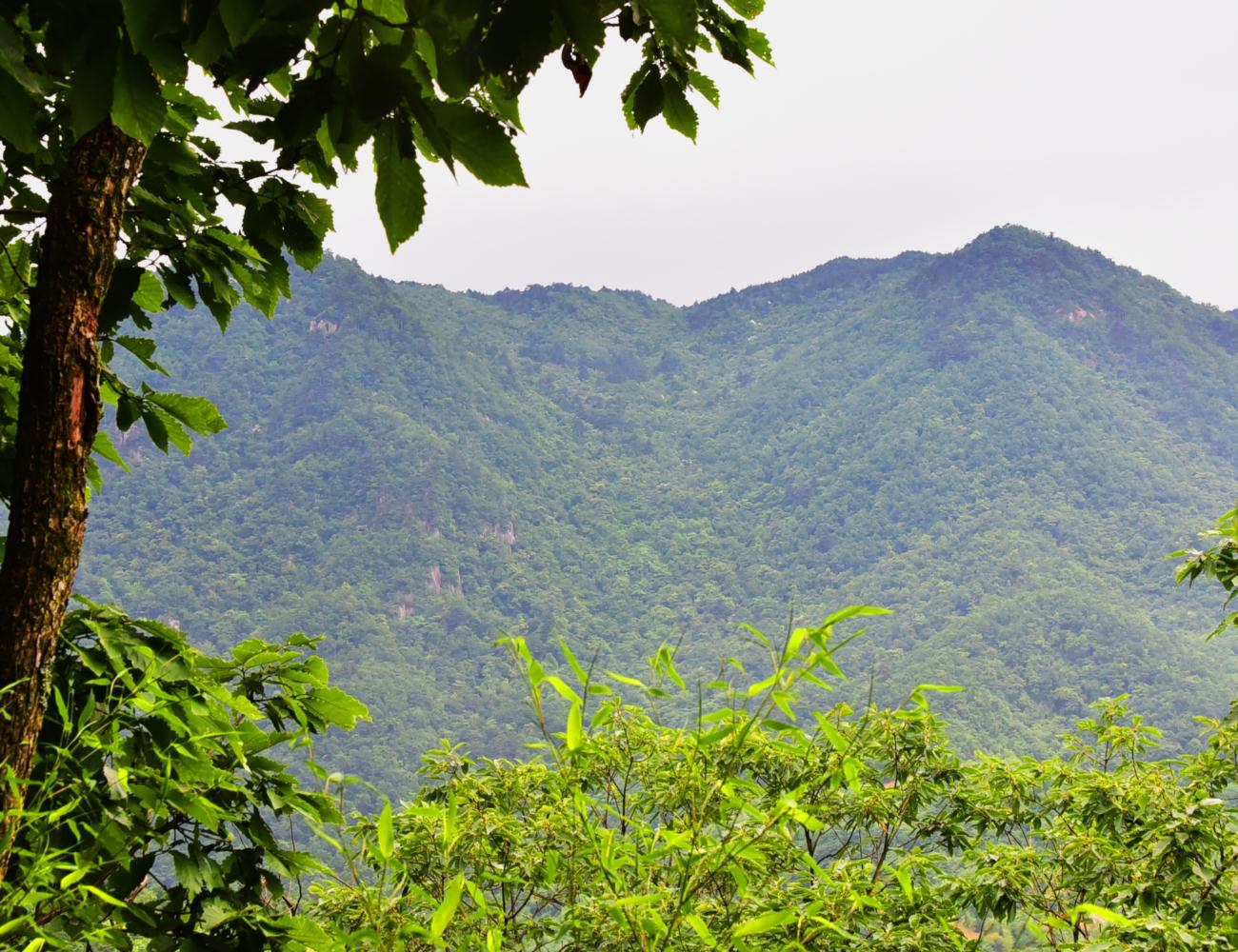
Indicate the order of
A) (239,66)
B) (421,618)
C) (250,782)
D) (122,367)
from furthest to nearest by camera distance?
(421,618) < (122,367) < (250,782) < (239,66)

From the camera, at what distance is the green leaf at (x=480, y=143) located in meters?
0.64

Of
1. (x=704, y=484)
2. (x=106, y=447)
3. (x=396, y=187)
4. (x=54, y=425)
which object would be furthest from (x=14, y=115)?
(x=704, y=484)

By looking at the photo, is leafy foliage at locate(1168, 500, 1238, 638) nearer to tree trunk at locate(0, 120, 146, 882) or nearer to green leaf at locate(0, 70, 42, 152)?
tree trunk at locate(0, 120, 146, 882)

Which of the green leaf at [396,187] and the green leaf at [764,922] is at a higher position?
the green leaf at [396,187]

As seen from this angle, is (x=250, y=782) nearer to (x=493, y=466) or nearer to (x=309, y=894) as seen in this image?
(x=309, y=894)

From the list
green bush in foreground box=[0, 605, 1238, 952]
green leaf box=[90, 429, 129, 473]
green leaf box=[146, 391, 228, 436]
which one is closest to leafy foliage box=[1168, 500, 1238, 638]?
green bush in foreground box=[0, 605, 1238, 952]

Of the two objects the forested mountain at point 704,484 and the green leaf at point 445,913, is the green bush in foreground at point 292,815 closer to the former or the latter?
the green leaf at point 445,913

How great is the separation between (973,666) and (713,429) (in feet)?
123

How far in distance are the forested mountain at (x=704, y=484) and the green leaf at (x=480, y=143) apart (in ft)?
126

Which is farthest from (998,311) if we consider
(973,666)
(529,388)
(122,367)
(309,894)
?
(309,894)

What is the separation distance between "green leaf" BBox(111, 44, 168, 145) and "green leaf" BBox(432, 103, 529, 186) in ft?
0.69

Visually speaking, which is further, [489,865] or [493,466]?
[493,466]

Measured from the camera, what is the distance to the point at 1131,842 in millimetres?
3061

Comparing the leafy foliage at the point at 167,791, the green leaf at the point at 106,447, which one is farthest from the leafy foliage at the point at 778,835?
the green leaf at the point at 106,447
